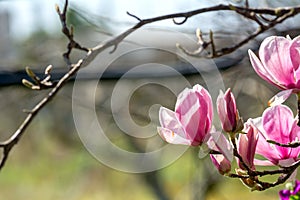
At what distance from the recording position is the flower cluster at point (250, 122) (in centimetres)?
51

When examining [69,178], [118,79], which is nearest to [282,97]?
[118,79]

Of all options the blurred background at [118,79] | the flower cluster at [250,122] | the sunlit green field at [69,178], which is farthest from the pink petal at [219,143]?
the sunlit green field at [69,178]

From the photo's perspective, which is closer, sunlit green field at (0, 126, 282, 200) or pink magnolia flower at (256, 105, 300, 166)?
pink magnolia flower at (256, 105, 300, 166)

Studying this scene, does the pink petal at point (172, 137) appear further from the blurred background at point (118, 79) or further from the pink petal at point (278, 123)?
the blurred background at point (118, 79)

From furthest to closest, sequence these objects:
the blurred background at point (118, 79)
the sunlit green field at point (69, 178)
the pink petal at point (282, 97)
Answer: the sunlit green field at point (69, 178) → the blurred background at point (118, 79) → the pink petal at point (282, 97)

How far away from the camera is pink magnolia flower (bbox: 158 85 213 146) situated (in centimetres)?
52

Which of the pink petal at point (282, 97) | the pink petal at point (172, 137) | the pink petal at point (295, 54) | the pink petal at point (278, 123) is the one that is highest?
the pink petal at point (295, 54)

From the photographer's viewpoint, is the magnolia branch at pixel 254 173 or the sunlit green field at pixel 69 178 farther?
the sunlit green field at pixel 69 178

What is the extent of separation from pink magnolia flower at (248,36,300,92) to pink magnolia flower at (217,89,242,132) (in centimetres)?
3

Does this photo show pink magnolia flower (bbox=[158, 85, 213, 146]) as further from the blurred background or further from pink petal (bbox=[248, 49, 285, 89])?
the blurred background

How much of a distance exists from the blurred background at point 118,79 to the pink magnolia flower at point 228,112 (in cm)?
35

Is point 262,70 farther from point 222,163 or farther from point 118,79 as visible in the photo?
point 118,79

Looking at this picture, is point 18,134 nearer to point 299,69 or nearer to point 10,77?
point 299,69

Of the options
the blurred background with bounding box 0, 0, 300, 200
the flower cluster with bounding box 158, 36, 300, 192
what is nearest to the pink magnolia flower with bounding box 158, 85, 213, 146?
the flower cluster with bounding box 158, 36, 300, 192
